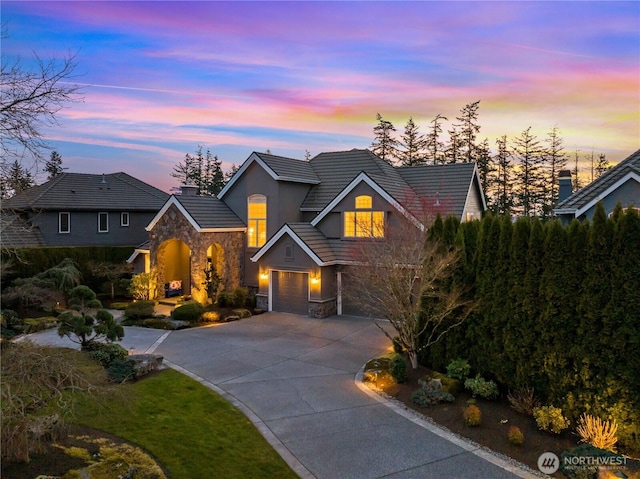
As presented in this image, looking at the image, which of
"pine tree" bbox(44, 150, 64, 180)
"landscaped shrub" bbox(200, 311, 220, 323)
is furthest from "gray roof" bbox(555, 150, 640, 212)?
"pine tree" bbox(44, 150, 64, 180)

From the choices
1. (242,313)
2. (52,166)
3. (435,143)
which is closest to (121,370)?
(52,166)

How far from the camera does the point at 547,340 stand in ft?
30.5

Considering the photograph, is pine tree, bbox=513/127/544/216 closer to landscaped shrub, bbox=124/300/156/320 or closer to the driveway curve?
the driveway curve

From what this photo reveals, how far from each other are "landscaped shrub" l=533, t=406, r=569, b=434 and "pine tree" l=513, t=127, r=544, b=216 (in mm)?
39555

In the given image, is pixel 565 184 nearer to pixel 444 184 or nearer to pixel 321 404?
pixel 444 184

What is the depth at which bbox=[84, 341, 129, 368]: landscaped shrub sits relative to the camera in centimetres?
1176

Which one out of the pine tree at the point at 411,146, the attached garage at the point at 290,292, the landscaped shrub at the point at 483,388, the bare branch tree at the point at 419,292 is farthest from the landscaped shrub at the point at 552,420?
the pine tree at the point at 411,146

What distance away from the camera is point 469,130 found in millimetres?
43812

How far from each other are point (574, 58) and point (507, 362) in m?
10.9

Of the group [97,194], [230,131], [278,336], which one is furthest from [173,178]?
[278,336]

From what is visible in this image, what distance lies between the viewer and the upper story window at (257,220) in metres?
23.2

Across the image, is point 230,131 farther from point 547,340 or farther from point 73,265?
point 547,340

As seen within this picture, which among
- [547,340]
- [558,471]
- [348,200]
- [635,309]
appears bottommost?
[558,471]

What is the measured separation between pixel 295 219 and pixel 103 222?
556 inches
